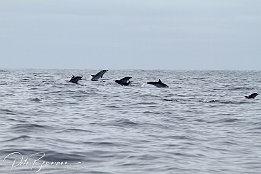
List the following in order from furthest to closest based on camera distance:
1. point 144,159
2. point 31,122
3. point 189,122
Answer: point 189,122, point 31,122, point 144,159

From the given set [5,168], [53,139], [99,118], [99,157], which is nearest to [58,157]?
[99,157]

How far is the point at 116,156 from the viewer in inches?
422

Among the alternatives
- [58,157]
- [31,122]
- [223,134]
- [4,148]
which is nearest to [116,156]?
[58,157]

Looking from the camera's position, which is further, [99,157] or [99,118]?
[99,118]

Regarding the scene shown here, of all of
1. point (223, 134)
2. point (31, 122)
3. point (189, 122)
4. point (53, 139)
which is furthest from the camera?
point (189, 122)

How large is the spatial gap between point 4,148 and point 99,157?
216 centimetres

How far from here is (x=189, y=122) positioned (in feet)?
58.9

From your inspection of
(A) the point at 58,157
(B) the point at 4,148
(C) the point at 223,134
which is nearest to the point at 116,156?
(A) the point at 58,157

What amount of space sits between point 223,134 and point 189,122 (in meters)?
3.22

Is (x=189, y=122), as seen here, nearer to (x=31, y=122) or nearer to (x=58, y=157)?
(x=31, y=122)

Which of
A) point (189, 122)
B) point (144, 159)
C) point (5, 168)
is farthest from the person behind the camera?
point (189, 122)

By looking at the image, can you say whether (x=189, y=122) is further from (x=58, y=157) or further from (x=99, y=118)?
(x=58, y=157)

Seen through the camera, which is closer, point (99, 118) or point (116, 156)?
point (116, 156)

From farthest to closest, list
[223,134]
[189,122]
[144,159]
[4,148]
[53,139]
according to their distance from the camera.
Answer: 1. [189,122]
2. [223,134]
3. [53,139]
4. [4,148]
5. [144,159]
